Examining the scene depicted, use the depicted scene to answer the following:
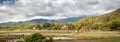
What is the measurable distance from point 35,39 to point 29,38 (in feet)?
3.06

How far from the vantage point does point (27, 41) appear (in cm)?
3959

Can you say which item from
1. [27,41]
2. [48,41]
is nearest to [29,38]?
[27,41]

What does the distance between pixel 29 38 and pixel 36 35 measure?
130 centimetres

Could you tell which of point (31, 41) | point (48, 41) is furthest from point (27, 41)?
point (48, 41)

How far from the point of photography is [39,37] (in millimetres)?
39812

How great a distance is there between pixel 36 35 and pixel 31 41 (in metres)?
1.16

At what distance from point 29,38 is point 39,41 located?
59.5 inches

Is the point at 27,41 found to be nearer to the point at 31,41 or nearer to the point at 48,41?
the point at 31,41

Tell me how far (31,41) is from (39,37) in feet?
4.23

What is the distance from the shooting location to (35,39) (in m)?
39.8

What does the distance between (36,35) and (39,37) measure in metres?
0.64

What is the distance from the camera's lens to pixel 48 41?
134 feet

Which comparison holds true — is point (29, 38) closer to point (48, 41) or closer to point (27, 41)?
point (27, 41)

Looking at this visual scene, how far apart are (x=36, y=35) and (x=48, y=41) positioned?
2.05 meters
